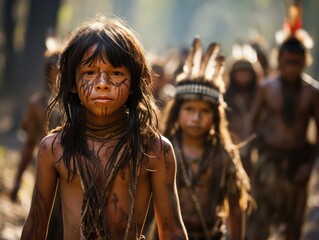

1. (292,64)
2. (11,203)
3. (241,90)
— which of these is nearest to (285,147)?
(292,64)

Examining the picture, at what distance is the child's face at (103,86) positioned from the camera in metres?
4.11

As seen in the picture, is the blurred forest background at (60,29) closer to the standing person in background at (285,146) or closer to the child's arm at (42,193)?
the child's arm at (42,193)

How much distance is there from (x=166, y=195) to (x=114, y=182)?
0.87 feet

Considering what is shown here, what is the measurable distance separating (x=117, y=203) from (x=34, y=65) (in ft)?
69.2

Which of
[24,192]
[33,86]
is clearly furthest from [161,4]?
[24,192]

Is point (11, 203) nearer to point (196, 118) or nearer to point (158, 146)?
point (196, 118)

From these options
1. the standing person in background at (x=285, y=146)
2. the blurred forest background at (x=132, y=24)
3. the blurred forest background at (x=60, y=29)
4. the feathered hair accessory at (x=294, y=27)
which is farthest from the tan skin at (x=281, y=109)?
the blurred forest background at (x=60, y=29)

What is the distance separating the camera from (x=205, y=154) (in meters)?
6.41

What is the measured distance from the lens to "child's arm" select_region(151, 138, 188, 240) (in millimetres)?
4199

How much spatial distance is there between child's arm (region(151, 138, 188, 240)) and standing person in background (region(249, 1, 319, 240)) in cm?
508

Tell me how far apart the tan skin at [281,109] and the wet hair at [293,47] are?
44 millimetres

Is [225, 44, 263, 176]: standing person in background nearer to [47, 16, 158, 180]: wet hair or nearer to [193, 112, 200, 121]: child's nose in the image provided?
[193, 112, 200, 121]: child's nose

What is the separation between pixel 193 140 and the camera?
649cm

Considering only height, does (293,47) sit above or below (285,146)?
above
